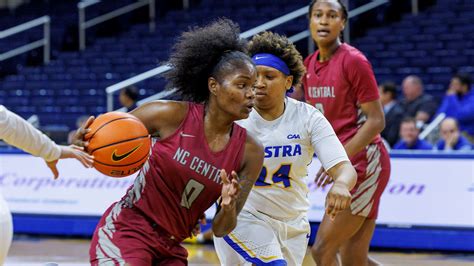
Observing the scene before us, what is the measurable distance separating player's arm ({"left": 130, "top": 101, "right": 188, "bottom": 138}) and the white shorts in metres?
0.92

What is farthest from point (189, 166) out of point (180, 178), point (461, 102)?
point (461, 102)

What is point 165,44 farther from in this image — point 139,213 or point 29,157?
point 139,213

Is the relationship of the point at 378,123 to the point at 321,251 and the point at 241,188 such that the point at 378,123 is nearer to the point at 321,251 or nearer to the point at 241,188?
the point at 321,251

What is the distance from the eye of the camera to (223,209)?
4.54 meters

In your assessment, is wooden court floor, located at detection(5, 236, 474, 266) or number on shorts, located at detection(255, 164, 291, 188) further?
wooden court floor, located at detection(5, 236, 474, 266)

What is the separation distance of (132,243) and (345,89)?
2.29 metres

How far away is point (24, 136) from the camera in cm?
468

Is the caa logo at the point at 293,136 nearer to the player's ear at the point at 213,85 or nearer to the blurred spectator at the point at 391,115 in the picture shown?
the player's ear at the point at 213,85

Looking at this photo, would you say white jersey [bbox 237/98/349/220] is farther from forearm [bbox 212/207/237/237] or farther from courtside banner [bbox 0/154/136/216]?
courtside banner [bbox 0/154/136/216]

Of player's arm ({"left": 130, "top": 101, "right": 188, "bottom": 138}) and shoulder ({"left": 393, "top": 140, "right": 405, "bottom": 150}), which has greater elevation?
player's arm ({"left": 130, "top": 101, "right": 188, "bottom": 138})

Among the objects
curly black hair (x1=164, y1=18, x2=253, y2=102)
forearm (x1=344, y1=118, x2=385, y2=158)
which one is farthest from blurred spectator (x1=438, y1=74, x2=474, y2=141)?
curly black hair (x1=164, y1=18, x2=253, y2=102)

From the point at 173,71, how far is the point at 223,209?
33.2 inches

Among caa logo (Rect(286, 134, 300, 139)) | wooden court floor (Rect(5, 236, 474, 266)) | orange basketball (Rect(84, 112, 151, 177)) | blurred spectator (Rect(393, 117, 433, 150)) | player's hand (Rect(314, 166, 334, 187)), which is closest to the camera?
orange basketball (Rect(84, 112, 151, 177))

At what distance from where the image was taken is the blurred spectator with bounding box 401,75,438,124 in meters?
11.8
